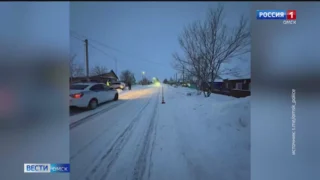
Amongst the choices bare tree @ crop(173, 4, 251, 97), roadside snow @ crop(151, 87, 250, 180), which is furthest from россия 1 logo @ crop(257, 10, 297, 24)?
roadside snow @ crop(151, 87, 250, 180)

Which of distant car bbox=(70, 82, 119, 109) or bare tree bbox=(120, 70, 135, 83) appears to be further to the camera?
bare tree bbox=(120, 70, 135, 83)

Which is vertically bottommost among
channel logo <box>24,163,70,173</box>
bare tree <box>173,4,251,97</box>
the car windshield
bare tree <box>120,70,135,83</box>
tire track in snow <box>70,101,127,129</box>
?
channel logo <box>24,163,70,173</box>

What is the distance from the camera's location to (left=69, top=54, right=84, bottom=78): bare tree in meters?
1.10

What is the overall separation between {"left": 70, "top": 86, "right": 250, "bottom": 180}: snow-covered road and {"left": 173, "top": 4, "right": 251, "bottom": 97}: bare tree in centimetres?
16

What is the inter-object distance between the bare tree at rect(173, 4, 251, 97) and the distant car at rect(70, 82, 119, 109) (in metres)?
0.48

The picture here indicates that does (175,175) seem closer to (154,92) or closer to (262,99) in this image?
(154,92)

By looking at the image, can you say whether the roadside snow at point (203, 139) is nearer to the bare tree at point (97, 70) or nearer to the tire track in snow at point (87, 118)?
the tire track in snow at point (87, 118)

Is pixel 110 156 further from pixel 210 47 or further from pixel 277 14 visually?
pixel 277 14

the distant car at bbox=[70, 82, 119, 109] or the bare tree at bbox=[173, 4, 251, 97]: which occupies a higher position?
the bare tree at bbox=[173, 4, 251, 97]

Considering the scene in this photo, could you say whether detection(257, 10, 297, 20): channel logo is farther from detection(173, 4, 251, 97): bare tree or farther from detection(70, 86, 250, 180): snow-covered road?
detection(70, 86, 250, 180): snow-covered road

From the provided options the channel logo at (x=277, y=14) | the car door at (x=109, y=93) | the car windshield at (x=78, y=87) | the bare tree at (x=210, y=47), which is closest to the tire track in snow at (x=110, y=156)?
the car door at (x=109, y=93)

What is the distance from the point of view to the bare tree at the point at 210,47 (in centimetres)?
112

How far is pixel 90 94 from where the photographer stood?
3.84ft

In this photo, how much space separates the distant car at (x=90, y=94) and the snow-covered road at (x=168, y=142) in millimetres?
66
